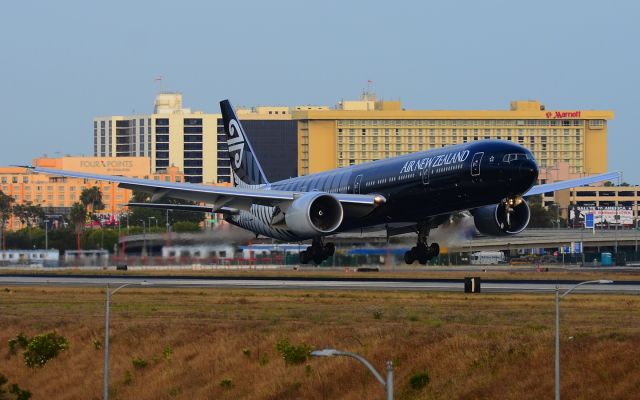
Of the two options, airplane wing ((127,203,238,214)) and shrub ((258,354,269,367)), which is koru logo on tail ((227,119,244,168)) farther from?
shrub ((258,354,269,367))

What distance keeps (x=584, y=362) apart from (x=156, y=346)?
2428 cm

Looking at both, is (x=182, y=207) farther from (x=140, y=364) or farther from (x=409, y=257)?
Result: (x=140, y=364)

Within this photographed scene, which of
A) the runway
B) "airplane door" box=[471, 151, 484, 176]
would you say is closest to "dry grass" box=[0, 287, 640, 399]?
the runway

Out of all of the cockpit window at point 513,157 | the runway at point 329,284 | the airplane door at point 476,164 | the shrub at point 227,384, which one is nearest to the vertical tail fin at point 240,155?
the runway at point 329,284

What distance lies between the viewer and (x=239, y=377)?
69.2 m

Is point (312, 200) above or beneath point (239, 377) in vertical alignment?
above

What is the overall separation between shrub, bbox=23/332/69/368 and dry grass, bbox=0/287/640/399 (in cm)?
48

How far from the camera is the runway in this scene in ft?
289

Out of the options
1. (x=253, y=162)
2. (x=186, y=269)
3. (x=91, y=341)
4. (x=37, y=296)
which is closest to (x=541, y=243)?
(x=186, y=269)

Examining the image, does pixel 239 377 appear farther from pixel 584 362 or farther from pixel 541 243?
pixel 541 243

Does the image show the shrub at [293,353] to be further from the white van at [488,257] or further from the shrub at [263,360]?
the white van at [488,257]

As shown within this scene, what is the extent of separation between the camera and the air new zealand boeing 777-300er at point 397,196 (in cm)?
7444

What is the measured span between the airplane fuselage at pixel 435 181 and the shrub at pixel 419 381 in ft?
48.2

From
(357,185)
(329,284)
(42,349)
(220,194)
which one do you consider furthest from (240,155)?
(42,349)
